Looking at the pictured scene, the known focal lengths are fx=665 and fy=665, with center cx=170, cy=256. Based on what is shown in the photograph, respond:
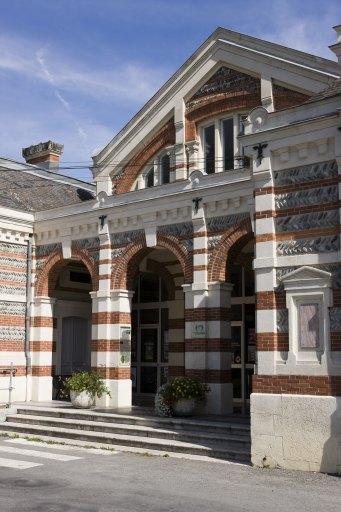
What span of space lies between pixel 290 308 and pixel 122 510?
4849 millimetres

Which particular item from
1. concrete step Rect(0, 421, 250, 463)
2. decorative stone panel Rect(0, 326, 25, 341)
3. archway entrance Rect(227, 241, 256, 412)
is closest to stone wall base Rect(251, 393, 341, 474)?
concrete step Rect(0, 421, 250, 463)

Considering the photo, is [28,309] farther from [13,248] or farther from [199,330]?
[199,330]

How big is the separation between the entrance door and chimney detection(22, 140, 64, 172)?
27.6 feet

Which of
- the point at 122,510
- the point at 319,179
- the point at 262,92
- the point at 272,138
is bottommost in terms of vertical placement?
the point at 122,510

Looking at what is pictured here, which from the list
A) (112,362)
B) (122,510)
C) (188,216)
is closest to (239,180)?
(188,216)

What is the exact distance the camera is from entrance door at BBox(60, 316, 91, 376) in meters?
21.5

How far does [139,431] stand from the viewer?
47.2 ft

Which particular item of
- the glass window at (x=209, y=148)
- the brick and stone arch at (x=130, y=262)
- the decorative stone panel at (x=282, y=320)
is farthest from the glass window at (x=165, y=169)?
the decorative stone panel at (x=282, y=320)

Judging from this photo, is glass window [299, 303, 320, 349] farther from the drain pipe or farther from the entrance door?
the entrance door

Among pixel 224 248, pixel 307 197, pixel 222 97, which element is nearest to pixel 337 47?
pixel 222 97

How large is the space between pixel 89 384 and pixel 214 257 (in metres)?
4.76

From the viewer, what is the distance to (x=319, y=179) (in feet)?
38.6

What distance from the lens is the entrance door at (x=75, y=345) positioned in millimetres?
21484

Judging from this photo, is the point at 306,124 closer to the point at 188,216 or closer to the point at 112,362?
the point at 188,216
